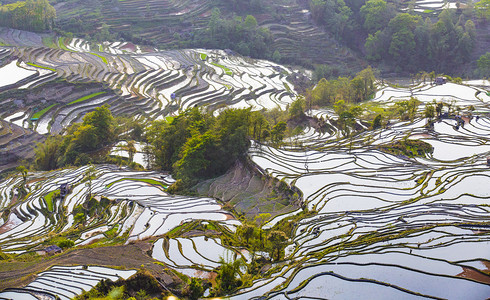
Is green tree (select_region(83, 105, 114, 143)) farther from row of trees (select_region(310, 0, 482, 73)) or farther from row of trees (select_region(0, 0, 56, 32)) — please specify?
row of trees (select_region(310, 0, 482, 73))

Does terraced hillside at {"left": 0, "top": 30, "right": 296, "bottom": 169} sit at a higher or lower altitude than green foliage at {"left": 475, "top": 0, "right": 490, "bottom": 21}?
lower

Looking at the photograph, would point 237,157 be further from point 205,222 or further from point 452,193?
point 452,193

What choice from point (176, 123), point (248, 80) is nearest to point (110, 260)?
point (176, 123)

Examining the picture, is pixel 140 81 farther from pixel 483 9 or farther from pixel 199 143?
pixel 483 9

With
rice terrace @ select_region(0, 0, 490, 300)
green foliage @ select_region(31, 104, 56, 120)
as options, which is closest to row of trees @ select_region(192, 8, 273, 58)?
rice terrace @ select_region(0, 0, 490, 300)

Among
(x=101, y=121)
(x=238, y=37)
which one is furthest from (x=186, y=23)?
(x=101, y=121)

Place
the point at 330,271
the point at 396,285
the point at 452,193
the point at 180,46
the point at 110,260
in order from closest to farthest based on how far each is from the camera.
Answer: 1. the point at 396,285
2. the point at 330,271
3. the point at 110,260
4. the point at 452,193
5. the point at 180,46
